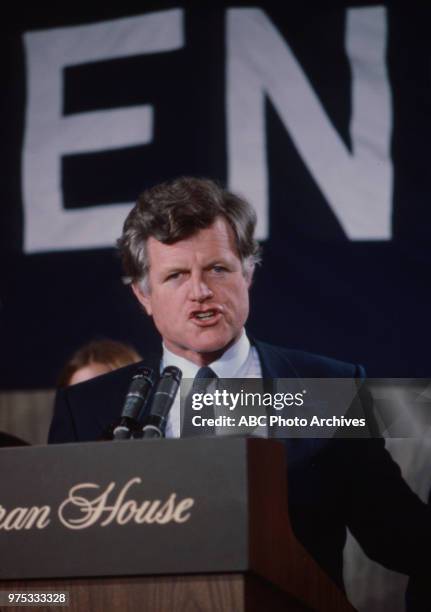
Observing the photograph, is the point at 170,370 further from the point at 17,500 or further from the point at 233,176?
the point at 233,176

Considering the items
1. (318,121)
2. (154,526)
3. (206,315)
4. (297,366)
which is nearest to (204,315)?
(206,315)

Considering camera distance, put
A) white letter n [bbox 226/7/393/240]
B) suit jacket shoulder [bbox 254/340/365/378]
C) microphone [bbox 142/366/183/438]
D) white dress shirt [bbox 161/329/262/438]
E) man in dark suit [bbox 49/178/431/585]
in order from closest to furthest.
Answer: microphone [bbox 142/366/183/438]
man in dark suit [bbox 49/178/431/585]
white dress shirt [bbox 161/329/262/438]
suit jacket shoulder [bbox 254/340/365/378]
white letter n [bbox 226/7/393/240]

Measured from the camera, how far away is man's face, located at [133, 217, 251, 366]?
184 cm

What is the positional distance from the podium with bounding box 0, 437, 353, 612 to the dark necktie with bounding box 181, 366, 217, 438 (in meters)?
0.46

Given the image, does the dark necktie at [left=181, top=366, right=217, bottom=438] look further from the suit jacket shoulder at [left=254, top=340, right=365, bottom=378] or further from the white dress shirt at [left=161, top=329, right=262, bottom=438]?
the suit jacket shoulder at [left=254, top=340, right=365, bottom=378]

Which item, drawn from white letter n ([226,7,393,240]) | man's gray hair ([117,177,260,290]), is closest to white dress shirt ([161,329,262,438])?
man's gray hair ([117,177,260,290])

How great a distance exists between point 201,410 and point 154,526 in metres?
0.55

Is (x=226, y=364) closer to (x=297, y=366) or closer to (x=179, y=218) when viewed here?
(x=297, y=366)

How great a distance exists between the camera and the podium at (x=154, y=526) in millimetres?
1245

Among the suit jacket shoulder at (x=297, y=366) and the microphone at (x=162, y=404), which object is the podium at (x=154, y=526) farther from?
the suit jacket shoulder at (x=297, y=366)

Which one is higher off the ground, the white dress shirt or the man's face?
the man's face

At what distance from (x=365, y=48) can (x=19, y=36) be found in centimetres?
109

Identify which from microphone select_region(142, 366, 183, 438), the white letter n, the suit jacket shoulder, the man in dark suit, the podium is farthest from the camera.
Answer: the white letter n

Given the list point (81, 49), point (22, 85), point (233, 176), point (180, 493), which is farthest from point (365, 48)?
point (180, 493)
